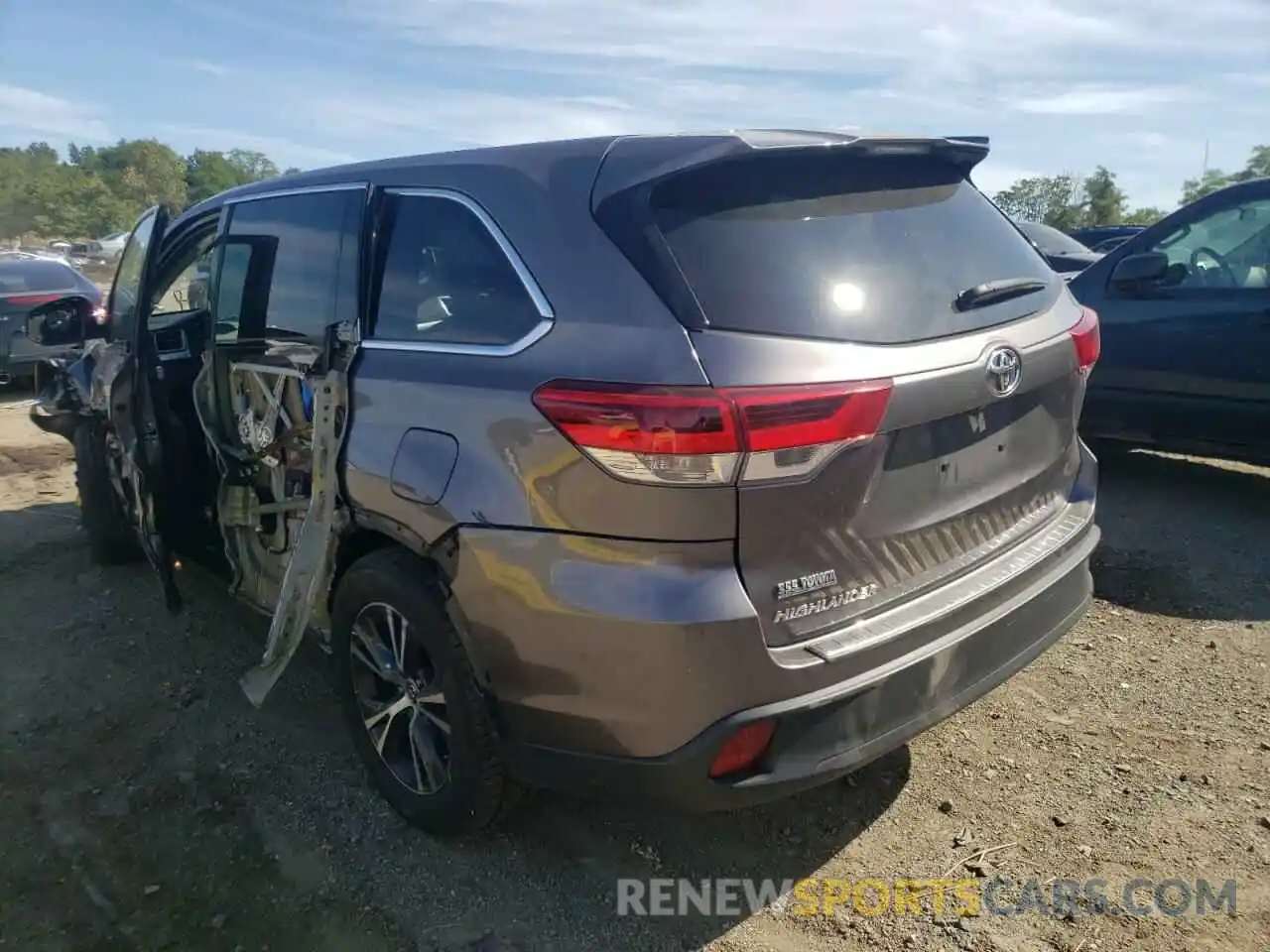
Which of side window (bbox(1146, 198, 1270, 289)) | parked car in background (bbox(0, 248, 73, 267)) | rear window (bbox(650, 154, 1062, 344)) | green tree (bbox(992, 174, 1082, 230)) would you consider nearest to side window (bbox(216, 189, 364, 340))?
rear window (bbox(650, 154, 1062, 344))

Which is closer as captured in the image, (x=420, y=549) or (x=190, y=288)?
(x=420, y=549)

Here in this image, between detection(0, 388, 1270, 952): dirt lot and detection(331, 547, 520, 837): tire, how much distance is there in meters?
0.16

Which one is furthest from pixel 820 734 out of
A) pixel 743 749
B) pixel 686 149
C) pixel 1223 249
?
pixel 1223 249

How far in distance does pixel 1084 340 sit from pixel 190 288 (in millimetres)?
3674

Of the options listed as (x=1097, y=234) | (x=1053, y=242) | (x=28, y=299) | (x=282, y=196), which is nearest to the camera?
(x=282, y=196)

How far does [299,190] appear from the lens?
339cm

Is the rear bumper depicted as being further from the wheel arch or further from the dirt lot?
the dirt lot

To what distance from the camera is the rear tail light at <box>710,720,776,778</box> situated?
2.13 metres

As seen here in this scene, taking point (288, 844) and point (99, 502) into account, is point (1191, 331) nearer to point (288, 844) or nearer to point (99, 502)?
point (288, 844)

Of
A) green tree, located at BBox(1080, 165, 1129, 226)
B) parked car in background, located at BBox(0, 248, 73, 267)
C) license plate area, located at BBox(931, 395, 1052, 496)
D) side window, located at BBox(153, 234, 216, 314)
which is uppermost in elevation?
green tree, located at BBox(1080, 165, 1129, 226)

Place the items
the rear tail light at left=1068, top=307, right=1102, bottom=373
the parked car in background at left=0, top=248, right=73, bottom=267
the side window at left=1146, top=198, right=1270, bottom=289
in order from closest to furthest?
the rear tail light at left=1068, top=307, right=1102, bottom=373 < the side window at left=1146, top=198, right=1270, bottom=289 < the parked car in background at left=0, top=248, right=73, bottom=267

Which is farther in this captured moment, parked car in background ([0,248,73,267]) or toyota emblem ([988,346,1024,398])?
parked car in background ([0,248,73,267])

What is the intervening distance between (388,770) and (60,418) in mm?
3306

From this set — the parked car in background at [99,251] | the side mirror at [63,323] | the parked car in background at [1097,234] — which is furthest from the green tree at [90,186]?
the side mirror at [63,323]
